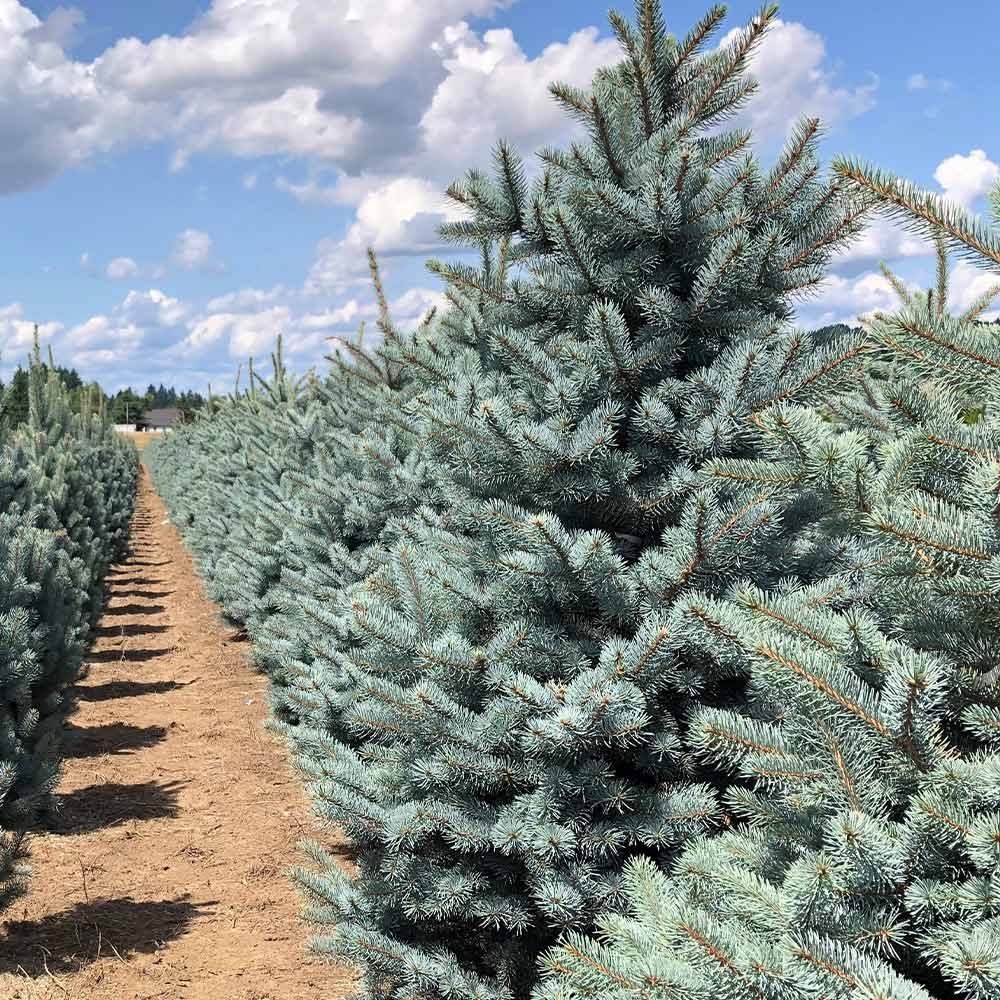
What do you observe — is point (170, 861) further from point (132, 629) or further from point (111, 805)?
point (132, 629)

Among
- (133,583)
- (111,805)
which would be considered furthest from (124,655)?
(133,583)

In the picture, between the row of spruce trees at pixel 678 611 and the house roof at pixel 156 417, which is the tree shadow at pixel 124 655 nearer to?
the row of spruce trees at pixel 678 611

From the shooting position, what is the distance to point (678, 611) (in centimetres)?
276

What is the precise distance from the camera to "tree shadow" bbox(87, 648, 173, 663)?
39.5ft

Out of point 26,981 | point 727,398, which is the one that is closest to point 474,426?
point 727,398

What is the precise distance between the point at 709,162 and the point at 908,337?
1.92 metres

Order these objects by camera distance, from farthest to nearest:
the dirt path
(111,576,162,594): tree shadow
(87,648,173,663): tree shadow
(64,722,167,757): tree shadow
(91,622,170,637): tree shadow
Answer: (111,576,162,594): tree shadow < (91,622,170,637): tree shadow < (87,648,173,663): tree shadow < (64,722,167,757): tree shadow < the dirt path

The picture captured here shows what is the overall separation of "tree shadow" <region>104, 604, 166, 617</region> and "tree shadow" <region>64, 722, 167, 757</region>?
672cm

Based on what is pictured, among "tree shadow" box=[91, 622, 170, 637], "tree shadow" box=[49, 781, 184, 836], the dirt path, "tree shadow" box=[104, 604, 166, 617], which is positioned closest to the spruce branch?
the dirt path

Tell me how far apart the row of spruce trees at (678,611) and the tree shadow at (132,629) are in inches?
427

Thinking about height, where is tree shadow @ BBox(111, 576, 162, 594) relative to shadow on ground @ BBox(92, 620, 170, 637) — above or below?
above

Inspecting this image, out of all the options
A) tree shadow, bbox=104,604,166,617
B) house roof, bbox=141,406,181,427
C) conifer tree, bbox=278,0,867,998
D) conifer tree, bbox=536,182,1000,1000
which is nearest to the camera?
conifer tree, bbox=536,182,1000,1000

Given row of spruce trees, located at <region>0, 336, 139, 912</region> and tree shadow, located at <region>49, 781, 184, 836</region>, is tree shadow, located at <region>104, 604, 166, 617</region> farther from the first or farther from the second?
tree shadow, located at <region>49, 781, 184, 836</region>

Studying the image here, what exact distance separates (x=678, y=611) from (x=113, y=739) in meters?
7.46
